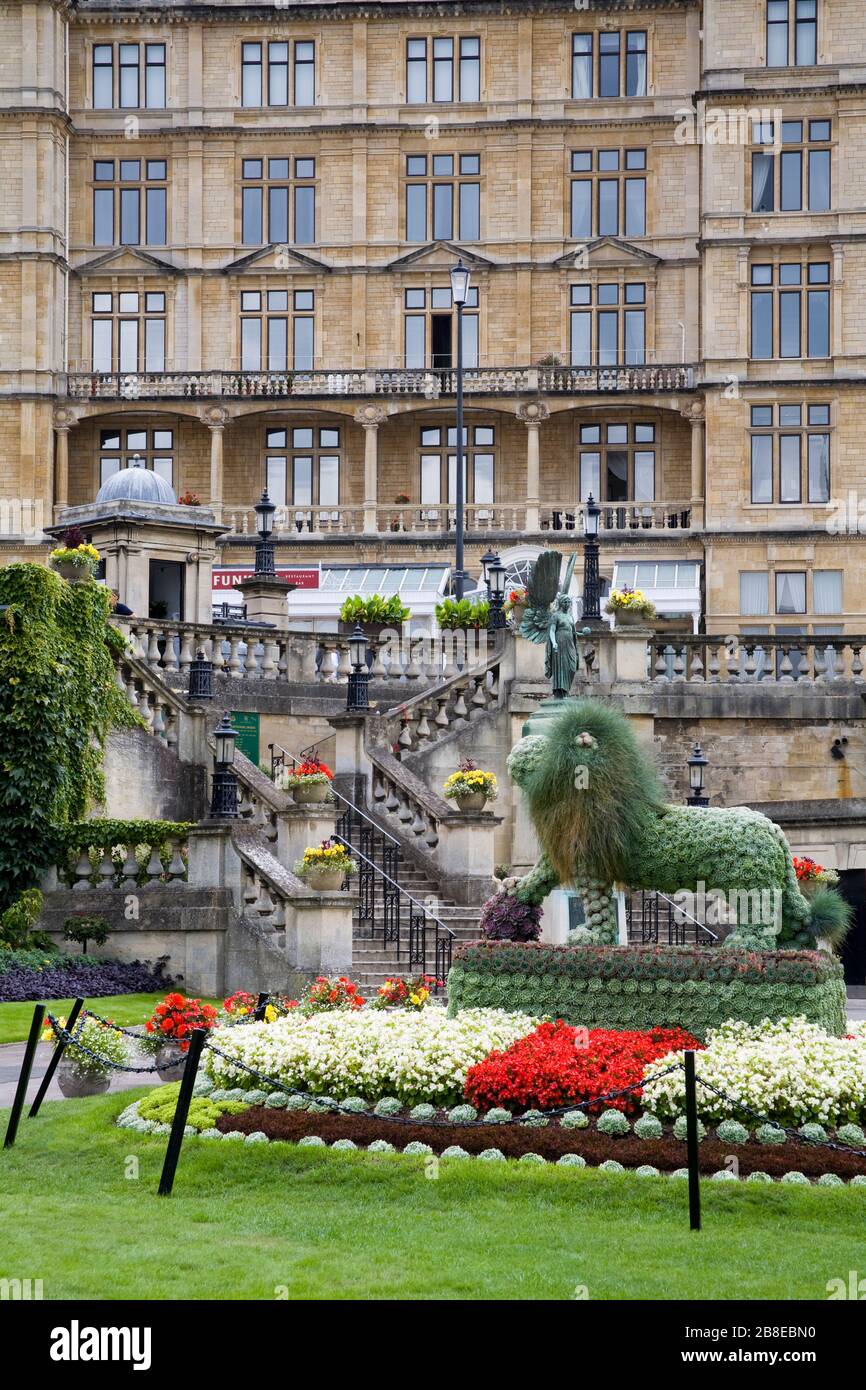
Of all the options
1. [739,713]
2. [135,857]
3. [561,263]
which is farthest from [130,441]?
[135,857]

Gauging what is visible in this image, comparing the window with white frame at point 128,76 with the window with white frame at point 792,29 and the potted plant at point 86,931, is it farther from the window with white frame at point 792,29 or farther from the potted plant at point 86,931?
the potted plant at point 86,931

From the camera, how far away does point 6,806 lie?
28.7 meters

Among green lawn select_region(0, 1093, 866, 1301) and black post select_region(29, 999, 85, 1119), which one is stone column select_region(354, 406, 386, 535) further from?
green lawn select_region(0, 1093, 866, 1301)

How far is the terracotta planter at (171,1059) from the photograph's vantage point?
19.0 m

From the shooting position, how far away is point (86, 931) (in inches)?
1080

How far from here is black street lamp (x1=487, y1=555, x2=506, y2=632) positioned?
35.3 m

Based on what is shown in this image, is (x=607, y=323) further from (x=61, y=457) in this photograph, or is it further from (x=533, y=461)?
(x=61, y=457)

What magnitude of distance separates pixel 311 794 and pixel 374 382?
35990 millimetres

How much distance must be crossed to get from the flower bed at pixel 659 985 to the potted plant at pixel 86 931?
972 centimetres

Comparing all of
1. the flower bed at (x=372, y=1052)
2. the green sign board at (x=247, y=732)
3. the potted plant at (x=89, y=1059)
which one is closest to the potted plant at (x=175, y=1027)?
the potted plant at (x=89, y=1059)

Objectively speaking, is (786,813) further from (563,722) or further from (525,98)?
(525,98)

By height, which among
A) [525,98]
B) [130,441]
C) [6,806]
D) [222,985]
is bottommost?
[222,985]
